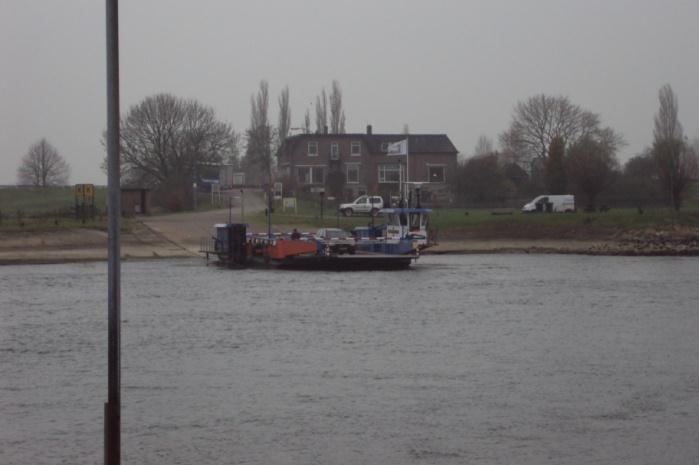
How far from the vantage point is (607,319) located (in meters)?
28.4

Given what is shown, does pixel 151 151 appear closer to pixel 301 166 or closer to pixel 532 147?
pixel 301 166

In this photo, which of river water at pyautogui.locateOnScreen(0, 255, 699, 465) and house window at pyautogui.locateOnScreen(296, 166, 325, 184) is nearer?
river water at pyautogui.locateOnScreen(0, 255, 699, 465)

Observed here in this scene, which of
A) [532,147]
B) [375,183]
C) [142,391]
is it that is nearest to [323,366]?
[142,391]

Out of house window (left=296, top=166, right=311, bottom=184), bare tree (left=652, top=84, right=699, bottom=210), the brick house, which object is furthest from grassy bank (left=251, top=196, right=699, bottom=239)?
house window (left=296, top=166, right=311, bottom=184)

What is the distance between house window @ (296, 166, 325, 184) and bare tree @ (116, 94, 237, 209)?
35.0 feet

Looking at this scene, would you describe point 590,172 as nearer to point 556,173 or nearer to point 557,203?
point 557,203

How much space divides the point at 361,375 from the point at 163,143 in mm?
72691

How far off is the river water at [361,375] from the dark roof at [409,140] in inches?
2421

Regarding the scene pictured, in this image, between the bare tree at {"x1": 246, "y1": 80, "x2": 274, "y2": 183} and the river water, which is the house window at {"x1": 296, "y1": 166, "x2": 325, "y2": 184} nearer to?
the bare tree at {"x1": 246, "y1": 80, "x2": 274, "y2": 183}

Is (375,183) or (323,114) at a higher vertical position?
(323,114)

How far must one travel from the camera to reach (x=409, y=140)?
98.7m

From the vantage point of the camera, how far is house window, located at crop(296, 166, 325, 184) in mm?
99062

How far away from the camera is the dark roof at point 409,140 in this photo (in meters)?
98.2

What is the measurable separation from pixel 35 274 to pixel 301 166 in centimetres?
5575
